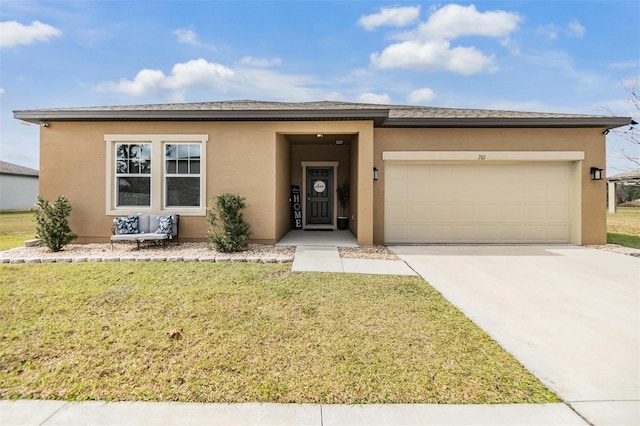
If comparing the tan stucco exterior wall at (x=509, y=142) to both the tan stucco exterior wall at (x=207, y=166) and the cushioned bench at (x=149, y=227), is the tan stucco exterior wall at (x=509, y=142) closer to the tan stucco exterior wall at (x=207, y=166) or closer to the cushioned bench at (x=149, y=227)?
the tan stucco exterior wall at (x=207, y=166)

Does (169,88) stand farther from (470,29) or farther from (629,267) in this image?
(629,267)

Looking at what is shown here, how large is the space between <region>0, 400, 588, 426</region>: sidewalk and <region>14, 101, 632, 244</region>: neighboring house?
21.5 ft

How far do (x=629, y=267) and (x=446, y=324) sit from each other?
5.82 metres

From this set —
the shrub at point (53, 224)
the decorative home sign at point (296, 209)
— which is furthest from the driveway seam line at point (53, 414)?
the decorative home sign at point (296, 209)

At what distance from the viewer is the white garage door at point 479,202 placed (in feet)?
31.5

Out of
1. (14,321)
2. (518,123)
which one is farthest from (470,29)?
(14,321)

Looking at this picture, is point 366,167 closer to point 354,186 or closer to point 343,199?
point 354,186

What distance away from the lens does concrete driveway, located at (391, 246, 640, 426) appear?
8.47 ft

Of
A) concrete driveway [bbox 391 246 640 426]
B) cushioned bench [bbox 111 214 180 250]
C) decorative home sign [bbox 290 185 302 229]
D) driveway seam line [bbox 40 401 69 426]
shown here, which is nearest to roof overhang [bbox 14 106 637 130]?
cushioned bench [bbox 111 214 180 250]

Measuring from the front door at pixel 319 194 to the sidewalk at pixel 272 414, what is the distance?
10.6m

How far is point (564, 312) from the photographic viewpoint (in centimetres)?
423

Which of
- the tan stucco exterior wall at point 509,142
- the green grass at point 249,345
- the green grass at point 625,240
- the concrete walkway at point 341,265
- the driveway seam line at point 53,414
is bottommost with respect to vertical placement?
the driveway seam line at point 53,414

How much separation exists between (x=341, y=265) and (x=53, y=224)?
711 cm

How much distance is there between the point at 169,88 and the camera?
17.8 m
